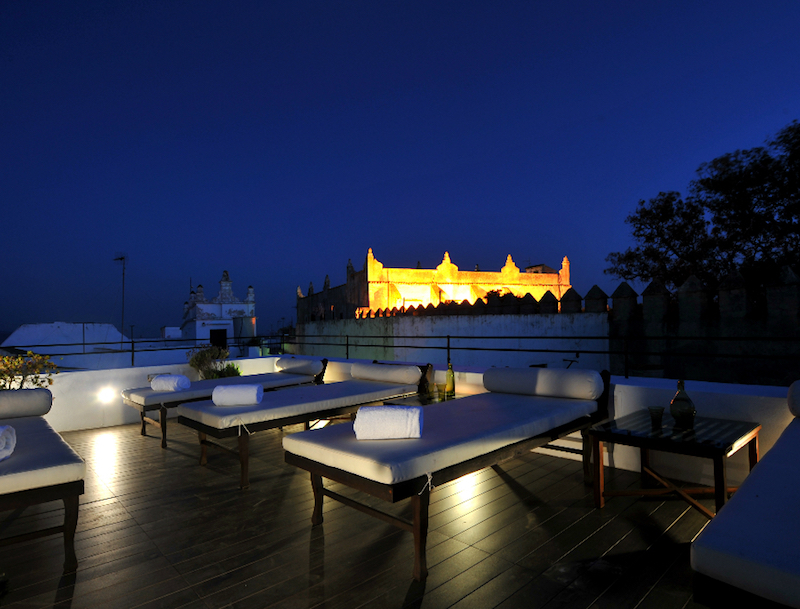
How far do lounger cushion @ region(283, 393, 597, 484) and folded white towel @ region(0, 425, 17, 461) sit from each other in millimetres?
1205

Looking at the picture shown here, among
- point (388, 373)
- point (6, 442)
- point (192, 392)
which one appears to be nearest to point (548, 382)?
point (388, 373)

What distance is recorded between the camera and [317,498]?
217cm

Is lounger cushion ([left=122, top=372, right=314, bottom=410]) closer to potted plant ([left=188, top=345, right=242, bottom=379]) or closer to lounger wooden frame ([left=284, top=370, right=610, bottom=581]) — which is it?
potted plant ([left=188, top=345, right=242, bottom=379])

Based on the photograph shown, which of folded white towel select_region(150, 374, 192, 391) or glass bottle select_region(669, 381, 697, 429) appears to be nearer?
glass bottle select_region(669, 381, 697, 429)

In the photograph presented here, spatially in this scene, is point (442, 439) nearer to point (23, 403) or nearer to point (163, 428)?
point (163, 428)

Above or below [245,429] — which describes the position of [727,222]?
above

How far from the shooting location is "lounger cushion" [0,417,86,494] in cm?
177

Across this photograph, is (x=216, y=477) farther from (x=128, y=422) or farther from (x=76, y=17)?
(x=76, y=17)

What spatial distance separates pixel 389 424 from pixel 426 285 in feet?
62.8

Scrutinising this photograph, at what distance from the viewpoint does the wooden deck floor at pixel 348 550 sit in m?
1.59

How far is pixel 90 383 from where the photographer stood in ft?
15.3

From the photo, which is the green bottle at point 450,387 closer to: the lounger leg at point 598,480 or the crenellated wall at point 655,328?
the crenellated wall at point 655,328

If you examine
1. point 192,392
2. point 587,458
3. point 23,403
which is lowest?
point 587,458

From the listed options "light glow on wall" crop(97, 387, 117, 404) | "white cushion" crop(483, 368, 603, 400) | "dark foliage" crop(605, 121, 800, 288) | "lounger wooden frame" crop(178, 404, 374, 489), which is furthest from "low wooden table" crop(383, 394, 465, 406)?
"dark foliage" crop(605, 121, 800, 288)
